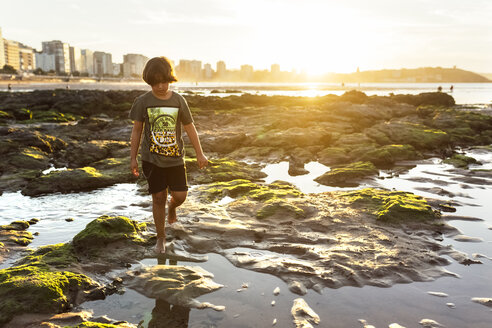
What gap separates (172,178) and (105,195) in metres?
4.43

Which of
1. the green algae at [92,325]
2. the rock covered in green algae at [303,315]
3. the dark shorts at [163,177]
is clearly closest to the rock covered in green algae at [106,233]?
the dark shorts at [163,177]

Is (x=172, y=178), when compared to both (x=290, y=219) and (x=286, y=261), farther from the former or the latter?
(x=290, y=219)

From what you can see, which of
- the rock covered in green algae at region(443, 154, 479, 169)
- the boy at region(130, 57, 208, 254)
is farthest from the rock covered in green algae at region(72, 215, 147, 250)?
the rock covered in green algae at region(443, 154, 479, 169)

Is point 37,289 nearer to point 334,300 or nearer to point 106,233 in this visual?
point 106,233

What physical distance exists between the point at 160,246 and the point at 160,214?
48 centimetres

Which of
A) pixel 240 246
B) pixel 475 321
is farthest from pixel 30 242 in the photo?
pixel 475 321

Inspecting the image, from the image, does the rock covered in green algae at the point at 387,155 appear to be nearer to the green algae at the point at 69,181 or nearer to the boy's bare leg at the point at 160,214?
the green algae at the point at 69,181

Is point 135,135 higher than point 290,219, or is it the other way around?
point 135,135

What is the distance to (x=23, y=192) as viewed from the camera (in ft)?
28.1

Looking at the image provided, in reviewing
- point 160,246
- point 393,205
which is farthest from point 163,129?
point 393,205

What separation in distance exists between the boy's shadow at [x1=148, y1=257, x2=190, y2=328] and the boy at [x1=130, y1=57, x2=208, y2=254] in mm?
1562

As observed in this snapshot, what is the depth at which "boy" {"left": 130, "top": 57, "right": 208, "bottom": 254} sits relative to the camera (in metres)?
4.46

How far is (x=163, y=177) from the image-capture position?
4754 mm

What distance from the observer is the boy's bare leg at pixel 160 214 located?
487 centimetres
